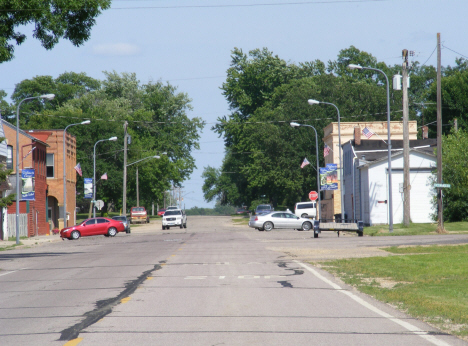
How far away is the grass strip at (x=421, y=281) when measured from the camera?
30.0 feet

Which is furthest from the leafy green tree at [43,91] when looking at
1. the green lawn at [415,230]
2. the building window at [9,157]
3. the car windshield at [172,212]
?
the green lawn at [415,230]

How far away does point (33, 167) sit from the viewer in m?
52.8

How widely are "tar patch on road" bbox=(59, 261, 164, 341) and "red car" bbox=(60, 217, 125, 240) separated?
31493 mm

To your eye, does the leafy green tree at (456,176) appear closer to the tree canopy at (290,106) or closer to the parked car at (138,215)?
the tree canopy at (290,106)

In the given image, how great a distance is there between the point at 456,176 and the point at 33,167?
34293mm

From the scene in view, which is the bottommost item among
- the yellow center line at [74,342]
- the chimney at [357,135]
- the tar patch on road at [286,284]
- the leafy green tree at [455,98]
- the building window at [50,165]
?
the tar patch on road at [286,284]

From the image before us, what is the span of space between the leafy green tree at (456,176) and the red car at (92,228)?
24109mm

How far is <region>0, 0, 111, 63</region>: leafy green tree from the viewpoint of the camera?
64.9 feet

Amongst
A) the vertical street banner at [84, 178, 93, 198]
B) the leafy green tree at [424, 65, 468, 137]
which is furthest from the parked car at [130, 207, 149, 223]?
the leafy green tree at [424, 65, 468, 137]

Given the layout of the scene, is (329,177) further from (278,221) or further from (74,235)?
(74,235)

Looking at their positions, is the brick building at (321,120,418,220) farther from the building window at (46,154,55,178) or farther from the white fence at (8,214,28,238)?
the white fence at (8,214,28,238)

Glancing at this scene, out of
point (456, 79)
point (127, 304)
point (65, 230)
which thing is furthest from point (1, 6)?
point (456, 79)

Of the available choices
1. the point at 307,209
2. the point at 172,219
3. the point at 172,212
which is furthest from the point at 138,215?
the point at 307,209

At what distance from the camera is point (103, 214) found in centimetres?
8131
